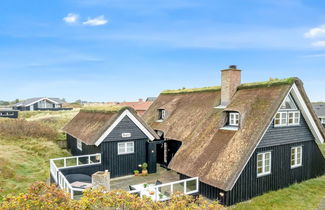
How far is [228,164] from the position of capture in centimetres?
1195

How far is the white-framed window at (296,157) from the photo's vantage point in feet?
49.8

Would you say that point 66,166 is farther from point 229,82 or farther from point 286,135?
point 286,135

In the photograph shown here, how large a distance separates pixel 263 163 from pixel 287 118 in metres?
3.27

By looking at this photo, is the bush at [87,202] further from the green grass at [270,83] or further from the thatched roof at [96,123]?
the green grass at [270,83]

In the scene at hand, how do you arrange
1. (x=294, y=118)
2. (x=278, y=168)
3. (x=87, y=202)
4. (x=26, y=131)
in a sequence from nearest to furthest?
(x=87, y=202) → (x=278, y=168) → (x=294, y=118) → (x=26, y=131)

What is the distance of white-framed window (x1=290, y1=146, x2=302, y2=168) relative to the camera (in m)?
15.2

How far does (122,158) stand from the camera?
57.4 ft

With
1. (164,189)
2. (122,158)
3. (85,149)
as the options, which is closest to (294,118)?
(164,189)

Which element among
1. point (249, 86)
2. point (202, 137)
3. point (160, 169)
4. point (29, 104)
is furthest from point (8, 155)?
point (29, 104)

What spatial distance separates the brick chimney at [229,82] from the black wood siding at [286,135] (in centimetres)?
371

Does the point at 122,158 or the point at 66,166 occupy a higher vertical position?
the point at 122,158

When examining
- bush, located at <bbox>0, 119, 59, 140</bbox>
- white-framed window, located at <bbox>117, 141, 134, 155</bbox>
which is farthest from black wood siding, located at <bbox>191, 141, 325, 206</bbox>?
bush, located at <bbox>0, 119, 59, 140</bbox>

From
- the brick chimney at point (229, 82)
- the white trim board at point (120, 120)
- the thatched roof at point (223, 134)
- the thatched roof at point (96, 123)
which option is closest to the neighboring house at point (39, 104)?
the thatched roof at point (96, 123)

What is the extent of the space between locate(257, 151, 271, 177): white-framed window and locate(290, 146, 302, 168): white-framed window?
242cm
